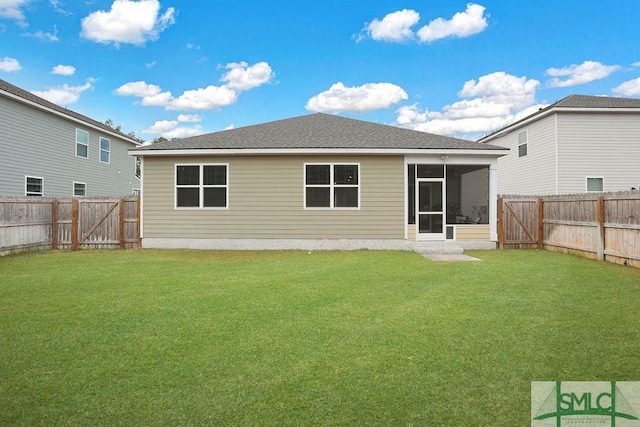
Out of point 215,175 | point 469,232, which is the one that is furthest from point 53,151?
point 469,232

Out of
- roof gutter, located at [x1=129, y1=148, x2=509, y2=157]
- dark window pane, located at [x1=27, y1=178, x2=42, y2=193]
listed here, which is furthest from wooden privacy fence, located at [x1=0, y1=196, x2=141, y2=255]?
dark window pane, located at [x1=27, y1=178, x2=42, y2=193]

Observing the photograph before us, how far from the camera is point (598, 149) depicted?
17156mm

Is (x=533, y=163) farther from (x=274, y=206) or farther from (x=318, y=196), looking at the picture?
(x=274, y=206)

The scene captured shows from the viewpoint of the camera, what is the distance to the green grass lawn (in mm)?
2920

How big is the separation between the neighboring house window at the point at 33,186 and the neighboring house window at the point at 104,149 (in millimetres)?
4591

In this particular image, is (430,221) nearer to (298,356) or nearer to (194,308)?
(194,308)

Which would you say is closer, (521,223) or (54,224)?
(521,223)

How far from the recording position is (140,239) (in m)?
13.6

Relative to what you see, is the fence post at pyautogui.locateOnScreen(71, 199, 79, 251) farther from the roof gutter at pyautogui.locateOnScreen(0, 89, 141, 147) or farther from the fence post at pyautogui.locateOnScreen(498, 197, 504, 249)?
the fence post at pyautogui.locateOnScreen(498, 197, 504, 249)

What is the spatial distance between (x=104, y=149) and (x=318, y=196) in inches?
592

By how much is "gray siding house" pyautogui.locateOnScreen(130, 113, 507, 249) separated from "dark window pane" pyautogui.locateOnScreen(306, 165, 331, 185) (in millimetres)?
33

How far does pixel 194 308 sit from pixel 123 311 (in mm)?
960

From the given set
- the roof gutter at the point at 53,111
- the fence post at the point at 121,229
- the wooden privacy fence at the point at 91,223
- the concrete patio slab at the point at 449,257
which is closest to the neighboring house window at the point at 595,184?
the concrete patio slab at the point at 449,257

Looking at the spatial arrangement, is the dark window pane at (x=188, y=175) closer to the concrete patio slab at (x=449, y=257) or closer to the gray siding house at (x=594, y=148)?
the concrete patio slab at (x=449, y=257)
